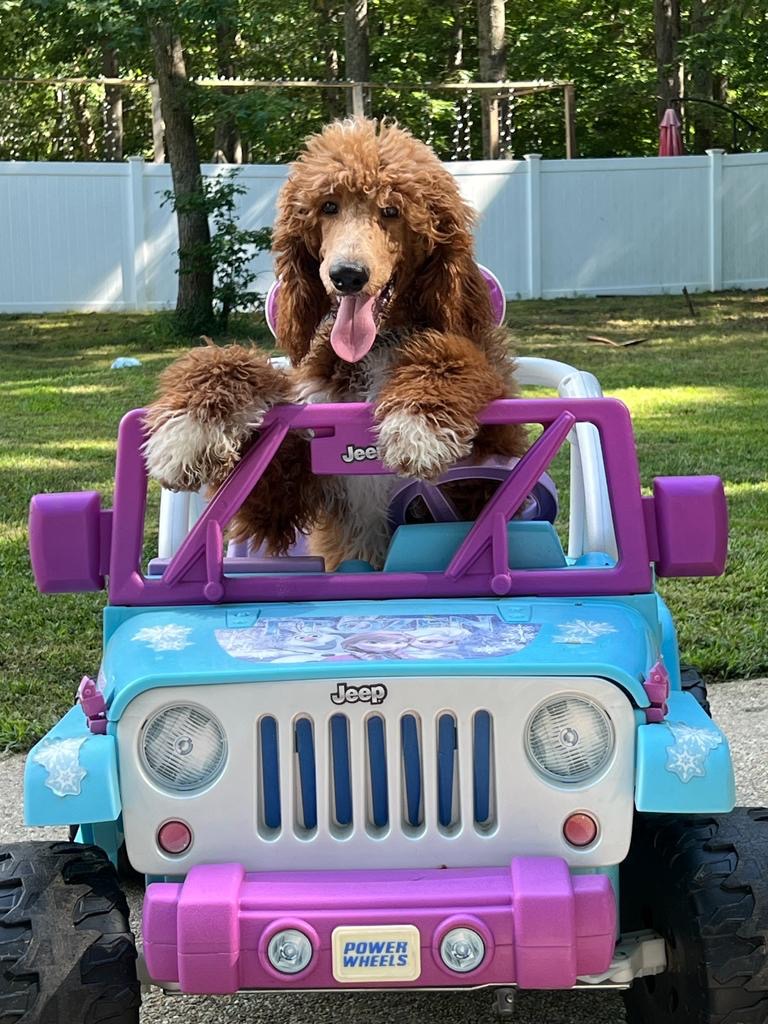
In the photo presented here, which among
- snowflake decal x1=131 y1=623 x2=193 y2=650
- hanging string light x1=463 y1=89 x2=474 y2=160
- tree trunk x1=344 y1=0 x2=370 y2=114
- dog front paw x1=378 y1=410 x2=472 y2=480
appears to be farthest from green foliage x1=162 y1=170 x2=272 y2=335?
snowflake decal x1=131 y1=623 x2=193 y2=650

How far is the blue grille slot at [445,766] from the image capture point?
2162 mm

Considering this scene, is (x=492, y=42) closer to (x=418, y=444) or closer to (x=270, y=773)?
(x=418, y=444)

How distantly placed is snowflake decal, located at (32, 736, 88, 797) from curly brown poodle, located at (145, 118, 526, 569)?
56 centimetres

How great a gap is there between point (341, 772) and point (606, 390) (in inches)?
324

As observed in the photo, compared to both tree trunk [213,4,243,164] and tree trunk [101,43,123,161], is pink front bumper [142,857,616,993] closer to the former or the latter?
tree trunk [213,4,243,164]

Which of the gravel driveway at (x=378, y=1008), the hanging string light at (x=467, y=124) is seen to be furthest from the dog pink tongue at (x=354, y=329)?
the hanging string light at (x=467, y=124)

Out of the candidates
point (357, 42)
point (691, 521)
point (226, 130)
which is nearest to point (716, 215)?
point (357, 42)

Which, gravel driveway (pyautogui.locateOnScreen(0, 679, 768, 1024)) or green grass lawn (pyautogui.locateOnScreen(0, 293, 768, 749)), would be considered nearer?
gravel driveway (pyautogui.locateOnScreen(0, 679, 768, 1024))

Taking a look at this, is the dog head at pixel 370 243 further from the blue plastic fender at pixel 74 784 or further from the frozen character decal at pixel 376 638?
the blue plastic fender at pixel 74 784

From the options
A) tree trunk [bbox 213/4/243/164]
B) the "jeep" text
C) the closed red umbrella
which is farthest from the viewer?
tree trunk [bbox 213/4/243/164]

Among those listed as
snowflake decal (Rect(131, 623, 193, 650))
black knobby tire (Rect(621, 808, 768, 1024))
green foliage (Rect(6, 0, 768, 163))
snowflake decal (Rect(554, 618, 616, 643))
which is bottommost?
black knobby tire (Rect(621, 808, 768, 1024))

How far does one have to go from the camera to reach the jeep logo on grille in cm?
214

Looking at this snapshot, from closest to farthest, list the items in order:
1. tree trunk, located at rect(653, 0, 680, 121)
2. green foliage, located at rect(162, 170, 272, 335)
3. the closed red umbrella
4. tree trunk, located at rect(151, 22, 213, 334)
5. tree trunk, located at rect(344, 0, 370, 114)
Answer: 1. tree trunk, located at rect(151, 22, 213, 334)
2. green foliage, located at rect(162, 170, 272, 335)
3. the closed red umbrella
4. tree trunk, located at rect(344, 0, 370, 114)
5. tree trunk, located at rect(653, 0, 680, 121)

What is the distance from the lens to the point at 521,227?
57.1 feet
